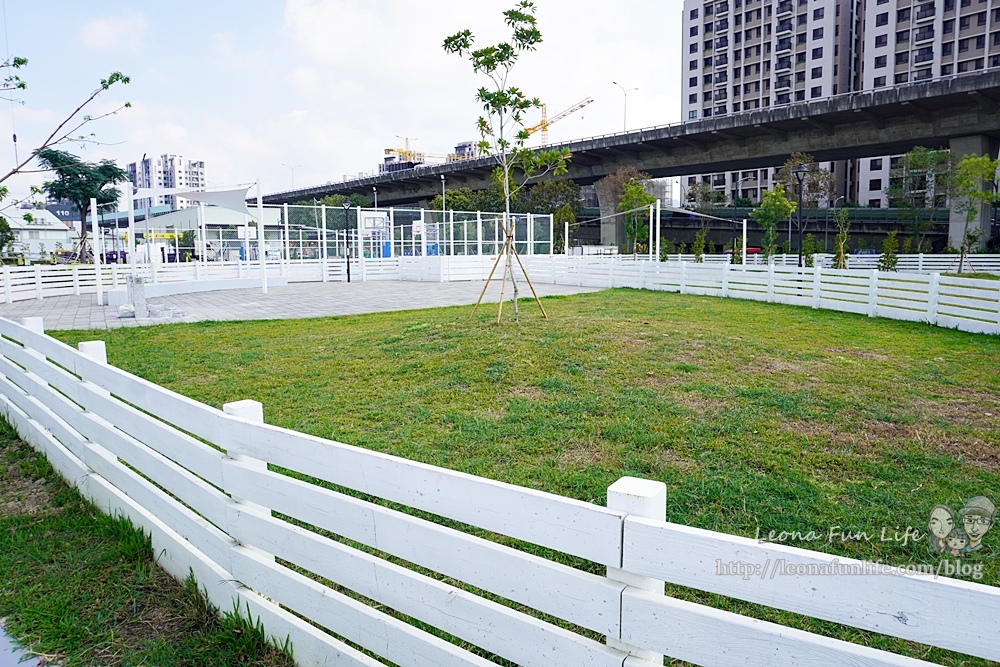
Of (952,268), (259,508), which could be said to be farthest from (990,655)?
(952,268)

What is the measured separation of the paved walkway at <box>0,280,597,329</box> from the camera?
16.2m

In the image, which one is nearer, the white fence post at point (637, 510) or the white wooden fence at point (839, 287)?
the white fence post at point (637, 510)

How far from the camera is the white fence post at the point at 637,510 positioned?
72.4 inches

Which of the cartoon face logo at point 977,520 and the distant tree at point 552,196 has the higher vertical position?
the distant tree at point 552,196

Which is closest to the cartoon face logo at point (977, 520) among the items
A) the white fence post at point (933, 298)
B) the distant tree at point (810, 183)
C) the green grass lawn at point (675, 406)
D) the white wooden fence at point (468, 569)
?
the green grass lawn at point (675, 406)

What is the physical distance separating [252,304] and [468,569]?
738 inches

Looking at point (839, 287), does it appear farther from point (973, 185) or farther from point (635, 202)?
point (635, 202)

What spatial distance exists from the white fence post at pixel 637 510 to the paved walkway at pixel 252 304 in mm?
14975

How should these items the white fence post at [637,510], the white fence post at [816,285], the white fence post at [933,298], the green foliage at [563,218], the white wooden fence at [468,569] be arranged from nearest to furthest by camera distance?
1. the white wooden fence at [468,569]
2. the white fence post at [637,510]
3. the white fence post at [933,298]
4. the white fence post at [816,285]
5. the green foliage at [563,218]

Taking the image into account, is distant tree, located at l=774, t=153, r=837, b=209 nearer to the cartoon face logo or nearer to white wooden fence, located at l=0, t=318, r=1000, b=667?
the cartoon face logo

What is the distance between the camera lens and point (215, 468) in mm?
3191

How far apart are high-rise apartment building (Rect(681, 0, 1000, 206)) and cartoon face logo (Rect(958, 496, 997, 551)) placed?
3101 inches

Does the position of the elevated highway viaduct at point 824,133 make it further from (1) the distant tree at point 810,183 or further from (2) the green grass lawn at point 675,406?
(2) the green grass lawn at point 675,406

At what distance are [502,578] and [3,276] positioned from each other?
25.4m
